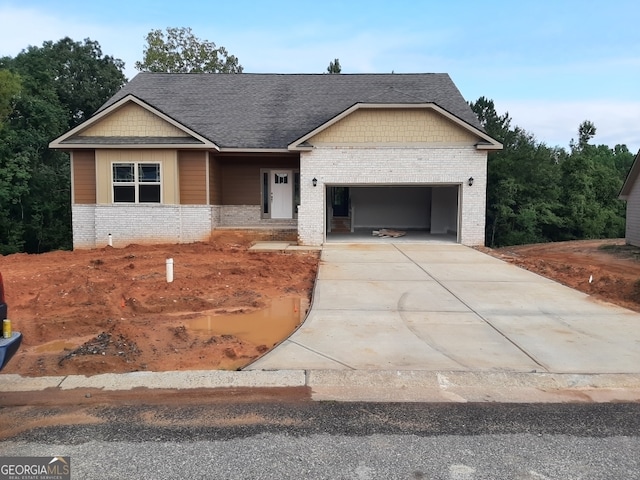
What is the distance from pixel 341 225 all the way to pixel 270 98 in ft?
22.3

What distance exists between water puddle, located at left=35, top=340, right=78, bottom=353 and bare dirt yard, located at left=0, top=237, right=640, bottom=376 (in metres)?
0.01

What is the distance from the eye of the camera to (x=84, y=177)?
17500mm

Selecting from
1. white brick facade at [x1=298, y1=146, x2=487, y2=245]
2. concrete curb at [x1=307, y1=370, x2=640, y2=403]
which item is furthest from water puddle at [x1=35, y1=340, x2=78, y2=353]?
white brick facade at [x1=298, y1=146, x2=487, y2=245]

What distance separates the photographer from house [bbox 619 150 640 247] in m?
19.2

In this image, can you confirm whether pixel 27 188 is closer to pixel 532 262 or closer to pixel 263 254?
pixel 263 254

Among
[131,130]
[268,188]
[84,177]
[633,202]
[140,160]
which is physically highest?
[131,130]

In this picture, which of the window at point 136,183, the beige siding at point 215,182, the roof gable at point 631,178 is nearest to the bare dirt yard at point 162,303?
the window at point 136,183

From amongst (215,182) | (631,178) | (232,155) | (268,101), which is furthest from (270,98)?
(631,178)

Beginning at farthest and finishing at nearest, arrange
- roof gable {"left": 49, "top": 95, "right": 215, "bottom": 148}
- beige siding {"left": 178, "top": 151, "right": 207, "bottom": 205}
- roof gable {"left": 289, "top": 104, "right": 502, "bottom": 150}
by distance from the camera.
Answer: beige siding {"left": 178, "top": 151, "right": 207, "bottom": 205}
roof gable {"left": 289, "top": 104, "right": 502, "bottom": 150}
roof gable {"left": 49, "top": 95, "right": 215, "bottom": 148}

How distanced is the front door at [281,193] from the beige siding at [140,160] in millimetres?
4199

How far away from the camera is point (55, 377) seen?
5.26 m

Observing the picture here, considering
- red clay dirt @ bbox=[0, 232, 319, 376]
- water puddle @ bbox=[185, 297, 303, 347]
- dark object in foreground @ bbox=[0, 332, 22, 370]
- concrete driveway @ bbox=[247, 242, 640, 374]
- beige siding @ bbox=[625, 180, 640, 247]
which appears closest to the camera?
dark object in foreground @ bbox=[0, 332, 22, 370]

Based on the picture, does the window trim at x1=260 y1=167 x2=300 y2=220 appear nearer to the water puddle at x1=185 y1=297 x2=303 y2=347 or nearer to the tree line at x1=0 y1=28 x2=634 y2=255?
the water puddle at x1=185 y1=297 x2=303 y2=347

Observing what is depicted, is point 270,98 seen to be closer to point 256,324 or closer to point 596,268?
point 596,268
